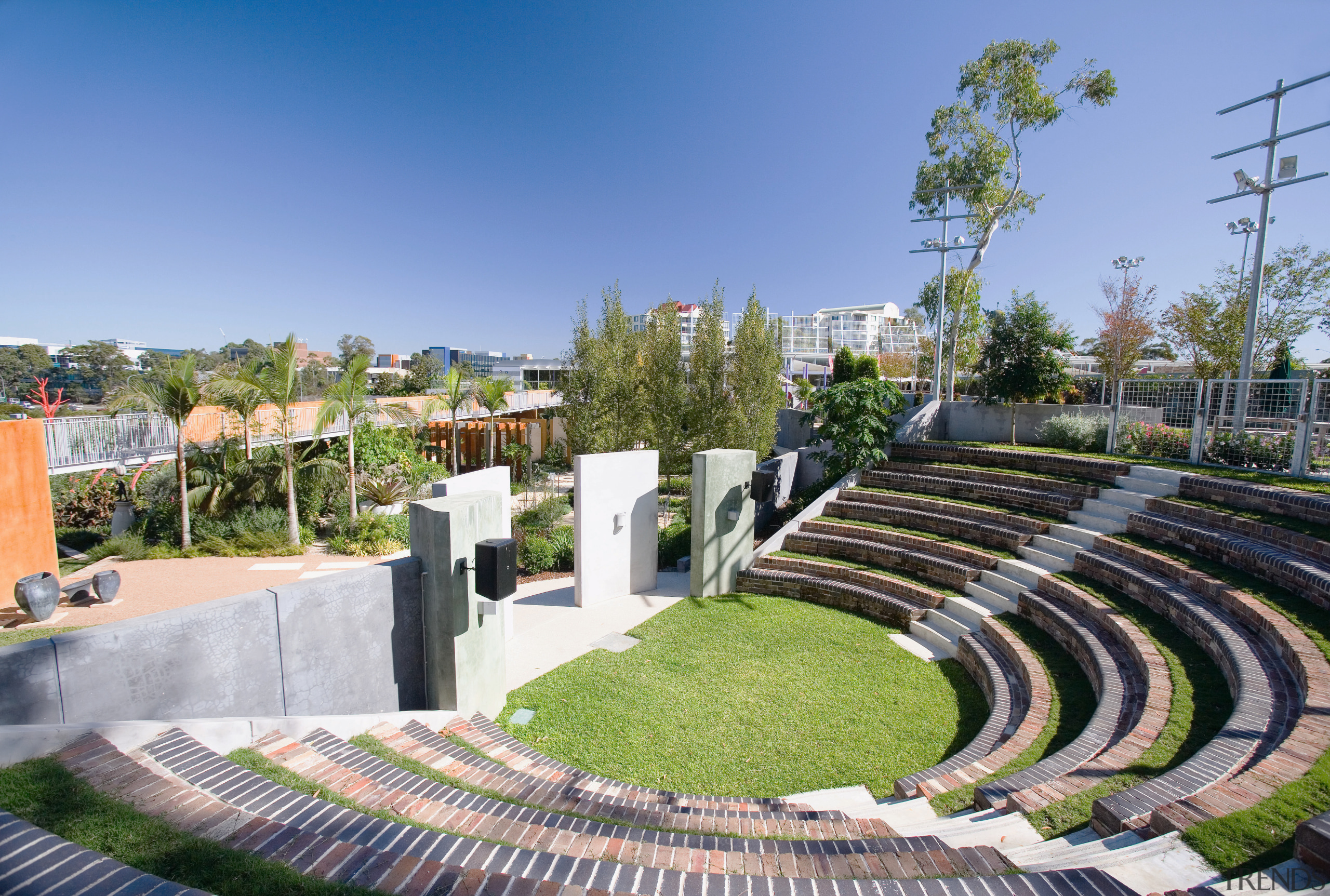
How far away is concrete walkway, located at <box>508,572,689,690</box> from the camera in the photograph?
705cm

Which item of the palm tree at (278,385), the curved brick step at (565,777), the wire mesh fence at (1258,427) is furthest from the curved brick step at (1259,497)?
the palm tree at (278,385)

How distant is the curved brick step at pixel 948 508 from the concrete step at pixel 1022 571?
32.1 inches

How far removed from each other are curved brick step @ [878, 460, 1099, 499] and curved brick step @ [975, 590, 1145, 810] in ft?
9.47

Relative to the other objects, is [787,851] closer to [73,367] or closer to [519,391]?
[519,391]

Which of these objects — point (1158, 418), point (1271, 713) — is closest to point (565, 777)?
point (1271, 713)

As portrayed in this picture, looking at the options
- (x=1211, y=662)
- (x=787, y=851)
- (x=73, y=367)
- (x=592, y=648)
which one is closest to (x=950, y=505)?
(x=1211, y=662)

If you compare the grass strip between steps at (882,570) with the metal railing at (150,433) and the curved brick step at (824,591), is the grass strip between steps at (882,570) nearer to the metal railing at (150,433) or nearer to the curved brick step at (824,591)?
the curved brick step at (824,591)

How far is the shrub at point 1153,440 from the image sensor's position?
9883 millimetres

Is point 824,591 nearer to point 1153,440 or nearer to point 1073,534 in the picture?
point 1073,534

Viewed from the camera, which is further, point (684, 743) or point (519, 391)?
point (519, 391)

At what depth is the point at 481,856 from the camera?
243 cm

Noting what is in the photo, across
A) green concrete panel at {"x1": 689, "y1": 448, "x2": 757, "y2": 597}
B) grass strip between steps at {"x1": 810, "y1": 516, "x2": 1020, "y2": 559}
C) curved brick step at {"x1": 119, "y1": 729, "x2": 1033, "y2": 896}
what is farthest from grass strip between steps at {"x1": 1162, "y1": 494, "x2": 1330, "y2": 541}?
curved brick step at {"x1": 119, "y1": 729, "x2": 1033, "y2": 896}

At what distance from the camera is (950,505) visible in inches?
390

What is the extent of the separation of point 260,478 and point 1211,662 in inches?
615
